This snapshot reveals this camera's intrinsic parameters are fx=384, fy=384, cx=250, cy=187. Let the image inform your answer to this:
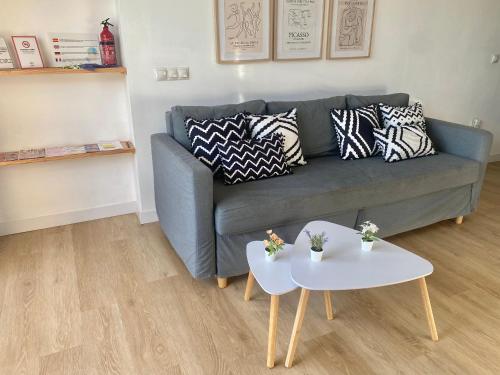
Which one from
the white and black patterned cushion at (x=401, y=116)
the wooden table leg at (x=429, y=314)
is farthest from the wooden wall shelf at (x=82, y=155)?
the wooden table leg at (x=429, y=314)

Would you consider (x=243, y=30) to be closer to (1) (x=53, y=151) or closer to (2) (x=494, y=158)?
(1) (x=53, y=151)

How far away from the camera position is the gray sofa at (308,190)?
2.00 m

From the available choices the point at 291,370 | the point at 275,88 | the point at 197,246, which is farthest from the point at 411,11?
the point at 291,370

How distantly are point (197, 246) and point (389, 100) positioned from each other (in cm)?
205

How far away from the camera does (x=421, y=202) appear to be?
8.57 ft

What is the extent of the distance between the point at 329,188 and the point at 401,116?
109 cm

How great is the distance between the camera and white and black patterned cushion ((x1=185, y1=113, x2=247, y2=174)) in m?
2.30

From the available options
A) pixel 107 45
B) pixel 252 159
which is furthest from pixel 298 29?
pixel 107 45

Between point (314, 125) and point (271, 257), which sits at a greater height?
point (314, 125)

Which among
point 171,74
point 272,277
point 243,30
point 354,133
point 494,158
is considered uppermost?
point 243,30

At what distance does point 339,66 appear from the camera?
3.20 meters

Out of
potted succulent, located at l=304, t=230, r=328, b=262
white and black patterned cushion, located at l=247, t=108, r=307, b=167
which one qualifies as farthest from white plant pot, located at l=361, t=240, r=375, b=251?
white and black patterned cushion, located at l=247, t=108, r=307, b=167

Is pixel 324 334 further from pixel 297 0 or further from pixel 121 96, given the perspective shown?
pixel 297 0

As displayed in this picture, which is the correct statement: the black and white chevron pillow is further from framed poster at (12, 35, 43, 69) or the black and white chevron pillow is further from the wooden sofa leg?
framed poster at (12, 35, 43, 69)
